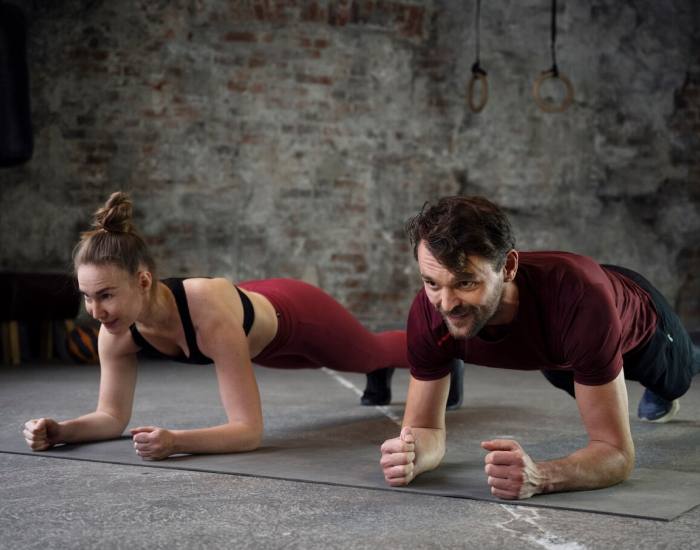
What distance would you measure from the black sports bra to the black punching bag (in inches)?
144

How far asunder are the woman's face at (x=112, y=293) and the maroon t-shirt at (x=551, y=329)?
0.82 metres

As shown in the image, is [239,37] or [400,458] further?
[239,37]

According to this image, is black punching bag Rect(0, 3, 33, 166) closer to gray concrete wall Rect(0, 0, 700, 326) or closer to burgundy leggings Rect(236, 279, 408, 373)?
gray concrete wall Rect(0, 0, 700, 326)

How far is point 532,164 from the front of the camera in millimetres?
7668

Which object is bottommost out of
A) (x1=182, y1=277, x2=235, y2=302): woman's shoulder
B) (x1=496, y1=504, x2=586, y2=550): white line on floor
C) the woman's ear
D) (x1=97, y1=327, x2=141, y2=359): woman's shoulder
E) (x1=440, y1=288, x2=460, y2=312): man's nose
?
(x1=496, y1=504, x2=586, y2=550): white line on floor

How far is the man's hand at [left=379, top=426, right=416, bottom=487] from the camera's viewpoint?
7.29 feet

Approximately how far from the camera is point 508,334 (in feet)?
7.64

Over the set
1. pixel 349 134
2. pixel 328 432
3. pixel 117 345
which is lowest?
pixel 328 432

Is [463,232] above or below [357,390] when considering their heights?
above

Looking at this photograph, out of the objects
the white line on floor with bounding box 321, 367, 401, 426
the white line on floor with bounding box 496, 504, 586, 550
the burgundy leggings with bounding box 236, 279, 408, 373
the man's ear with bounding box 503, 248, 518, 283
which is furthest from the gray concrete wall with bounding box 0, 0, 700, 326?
the white line on floor with bounding box 496, 504, 586, 550

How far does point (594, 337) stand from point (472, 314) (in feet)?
1.01

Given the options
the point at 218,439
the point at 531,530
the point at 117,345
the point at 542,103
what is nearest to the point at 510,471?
→ the point at 531,530

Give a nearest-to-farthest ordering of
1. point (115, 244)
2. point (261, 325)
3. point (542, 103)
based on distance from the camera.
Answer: point (115, 244), point (261, 325), point (542, 103)

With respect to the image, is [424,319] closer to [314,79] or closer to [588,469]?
[588,469]
